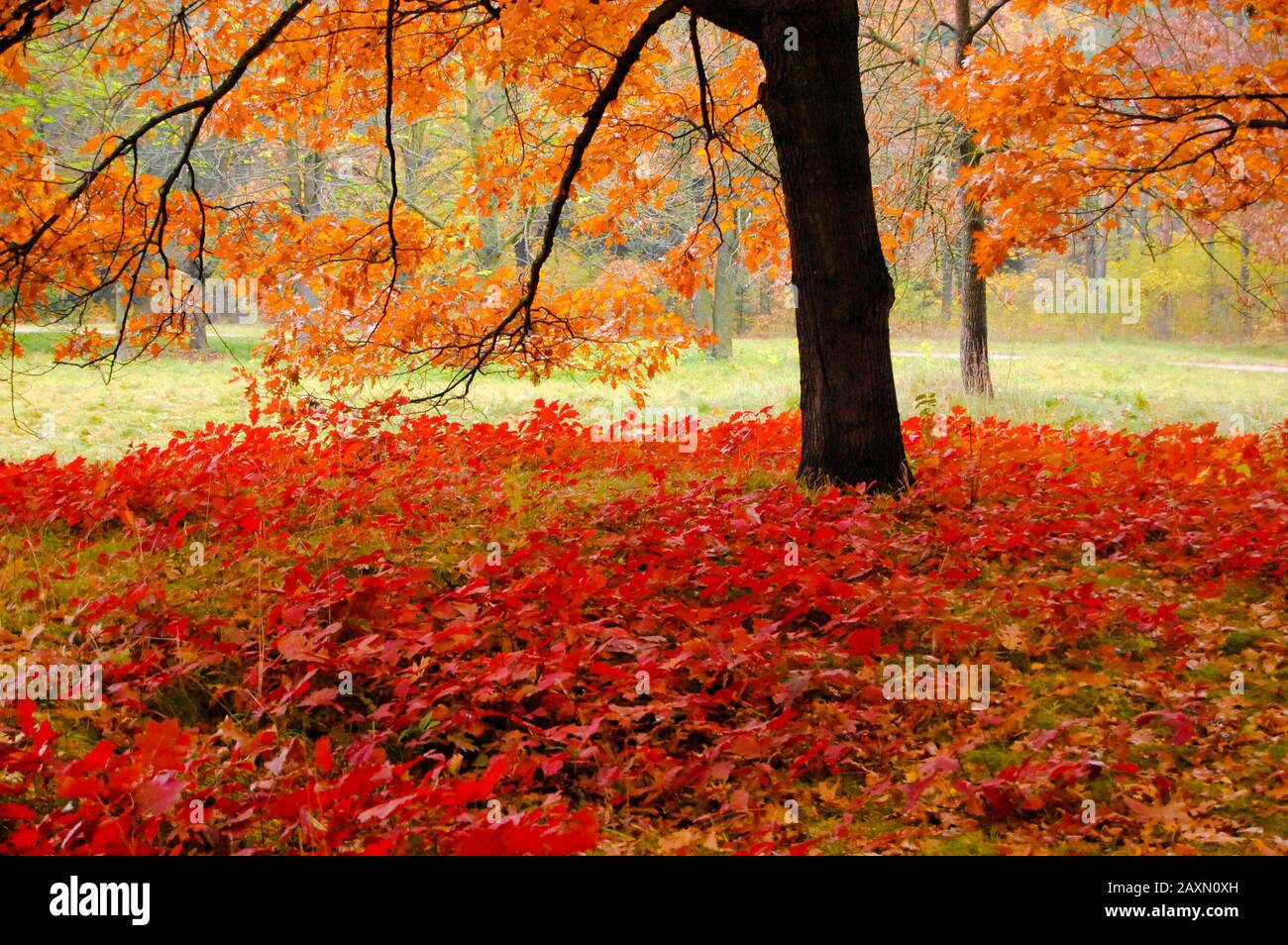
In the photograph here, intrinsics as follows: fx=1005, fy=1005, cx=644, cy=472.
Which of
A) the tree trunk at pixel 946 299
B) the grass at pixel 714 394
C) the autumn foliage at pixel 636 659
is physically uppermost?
the tree trunk at pixel 946 299

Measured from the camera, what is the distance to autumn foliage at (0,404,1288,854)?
9.85ft

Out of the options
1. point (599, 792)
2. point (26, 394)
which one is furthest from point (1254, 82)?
point (26, 394)

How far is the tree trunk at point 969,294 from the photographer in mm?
12742

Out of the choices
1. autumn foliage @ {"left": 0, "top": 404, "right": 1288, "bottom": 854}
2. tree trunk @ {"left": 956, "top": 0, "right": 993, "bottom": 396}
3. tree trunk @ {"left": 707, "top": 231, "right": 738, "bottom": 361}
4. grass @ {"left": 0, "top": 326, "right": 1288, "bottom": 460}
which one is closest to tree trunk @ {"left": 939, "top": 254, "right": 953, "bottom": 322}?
grass @ {"left": 0, "top": 326, "right": 1288, "bottom": 460}

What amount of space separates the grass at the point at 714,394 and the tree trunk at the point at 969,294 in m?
0.41

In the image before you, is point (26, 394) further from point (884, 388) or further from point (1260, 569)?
point (1260, 569)

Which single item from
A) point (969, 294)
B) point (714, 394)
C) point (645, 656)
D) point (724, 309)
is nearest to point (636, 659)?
point (645, 656)

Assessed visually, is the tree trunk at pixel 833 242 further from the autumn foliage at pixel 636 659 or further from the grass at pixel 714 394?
the grass at pixel 714 394

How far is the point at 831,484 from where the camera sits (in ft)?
21.7

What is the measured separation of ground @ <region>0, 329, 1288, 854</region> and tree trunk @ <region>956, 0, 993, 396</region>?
5844 mm

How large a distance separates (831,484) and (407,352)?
341 centimetres

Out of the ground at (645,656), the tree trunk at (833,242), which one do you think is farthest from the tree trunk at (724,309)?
the tree trunk at (833,242)

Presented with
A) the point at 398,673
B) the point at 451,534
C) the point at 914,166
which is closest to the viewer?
the point at 398,673

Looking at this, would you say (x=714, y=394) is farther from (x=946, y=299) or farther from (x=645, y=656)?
(x=946, y=299)
